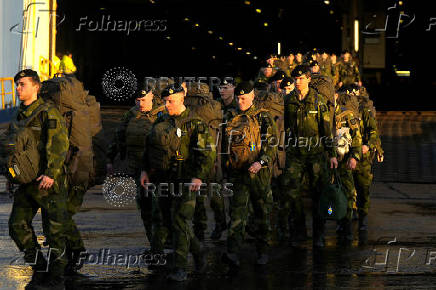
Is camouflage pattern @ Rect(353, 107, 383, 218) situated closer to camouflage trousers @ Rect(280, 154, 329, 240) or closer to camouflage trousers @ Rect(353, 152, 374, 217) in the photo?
camouflage trousers @ Rect(353, 152, 374, 217)

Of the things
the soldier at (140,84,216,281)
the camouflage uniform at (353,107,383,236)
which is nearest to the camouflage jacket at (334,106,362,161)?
the camouflage uniform at (353,107,383,236)

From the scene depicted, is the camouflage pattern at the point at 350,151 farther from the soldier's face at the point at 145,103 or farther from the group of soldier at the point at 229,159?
the soldier's face at the point at 145,103

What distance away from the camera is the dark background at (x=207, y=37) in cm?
6788

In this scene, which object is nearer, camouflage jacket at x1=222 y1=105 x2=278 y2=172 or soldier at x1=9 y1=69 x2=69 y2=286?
soldier at x1=9 y1=69 x2=69 y2=286

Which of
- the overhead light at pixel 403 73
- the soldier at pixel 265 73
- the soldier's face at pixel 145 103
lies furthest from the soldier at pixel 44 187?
the overhead light at pixel 403 73

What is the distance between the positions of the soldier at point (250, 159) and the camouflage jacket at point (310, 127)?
1.59 metres

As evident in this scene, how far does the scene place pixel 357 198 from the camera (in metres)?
15.5

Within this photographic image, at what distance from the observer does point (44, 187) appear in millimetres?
9938

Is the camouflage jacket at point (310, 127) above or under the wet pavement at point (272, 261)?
above

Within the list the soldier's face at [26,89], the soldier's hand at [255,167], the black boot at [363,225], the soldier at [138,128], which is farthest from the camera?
the black boot at [363,225]

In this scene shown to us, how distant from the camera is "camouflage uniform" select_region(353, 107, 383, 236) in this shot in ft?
49.6

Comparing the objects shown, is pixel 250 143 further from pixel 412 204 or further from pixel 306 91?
pixel 412 204

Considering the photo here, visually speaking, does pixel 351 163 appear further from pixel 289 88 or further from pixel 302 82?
pixel 302 82

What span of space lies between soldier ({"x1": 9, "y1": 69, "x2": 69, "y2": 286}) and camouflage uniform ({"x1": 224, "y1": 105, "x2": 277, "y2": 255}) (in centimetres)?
219
